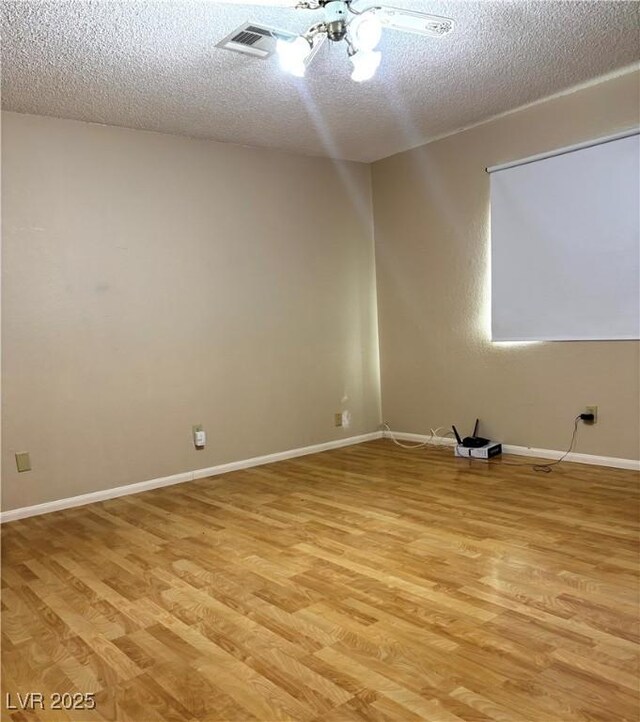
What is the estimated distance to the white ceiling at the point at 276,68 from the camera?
2.78m

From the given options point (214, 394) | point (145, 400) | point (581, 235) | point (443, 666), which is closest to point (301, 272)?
point (214, 394)

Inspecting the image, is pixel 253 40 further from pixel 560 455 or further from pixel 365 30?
pixel 560 455

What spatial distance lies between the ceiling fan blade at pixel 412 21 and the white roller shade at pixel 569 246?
1.88 metres

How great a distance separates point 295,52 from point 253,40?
15.6 inches

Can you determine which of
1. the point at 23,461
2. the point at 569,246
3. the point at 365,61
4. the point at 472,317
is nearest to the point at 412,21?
the point at 365,61

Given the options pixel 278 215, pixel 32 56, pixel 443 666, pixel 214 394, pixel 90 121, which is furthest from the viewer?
pixel 278 215

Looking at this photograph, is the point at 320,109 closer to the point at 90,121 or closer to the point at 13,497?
the point at 90,121

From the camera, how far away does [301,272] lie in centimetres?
515

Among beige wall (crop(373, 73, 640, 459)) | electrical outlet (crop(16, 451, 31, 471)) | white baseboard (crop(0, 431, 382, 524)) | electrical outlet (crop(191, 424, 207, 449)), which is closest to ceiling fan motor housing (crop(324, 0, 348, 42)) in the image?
beige wall (crop(373, 73, 640, 459))

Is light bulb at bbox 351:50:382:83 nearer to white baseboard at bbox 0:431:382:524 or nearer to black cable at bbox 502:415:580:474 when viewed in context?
black cable at bbox 502:415:580:474

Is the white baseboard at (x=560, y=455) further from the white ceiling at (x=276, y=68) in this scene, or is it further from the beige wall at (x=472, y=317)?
the white ceiling at (x=276, y=68)

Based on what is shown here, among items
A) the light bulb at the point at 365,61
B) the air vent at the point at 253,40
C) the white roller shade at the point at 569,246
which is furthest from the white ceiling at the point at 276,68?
the white roller shade at the point at 569,246

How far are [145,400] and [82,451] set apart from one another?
0.55 m

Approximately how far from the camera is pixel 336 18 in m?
2.62
